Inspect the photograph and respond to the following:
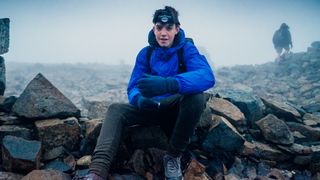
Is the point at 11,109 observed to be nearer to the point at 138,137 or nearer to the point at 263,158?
the point at 138,137

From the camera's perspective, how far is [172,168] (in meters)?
3.76

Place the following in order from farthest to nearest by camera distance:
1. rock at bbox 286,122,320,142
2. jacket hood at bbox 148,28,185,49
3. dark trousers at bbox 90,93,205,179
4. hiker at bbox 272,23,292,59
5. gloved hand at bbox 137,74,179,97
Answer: hiker at bbox 272,23,292,59 → rock at bbox 286,122,320,142 → jacket hood at bbox 148,28,185,49 → dark trousers at bbox 90,93,205,179 → gloved hand at bbox 137,74,179,97

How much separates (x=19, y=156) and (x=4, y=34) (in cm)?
323

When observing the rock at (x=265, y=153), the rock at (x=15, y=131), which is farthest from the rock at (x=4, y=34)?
the rock at (x=265, y=153)

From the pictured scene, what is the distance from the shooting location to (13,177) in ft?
11.6

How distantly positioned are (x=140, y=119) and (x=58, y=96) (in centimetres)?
180

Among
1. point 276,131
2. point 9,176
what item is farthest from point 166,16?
point 9,176

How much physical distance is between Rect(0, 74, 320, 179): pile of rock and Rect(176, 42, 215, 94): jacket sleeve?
4.09ft

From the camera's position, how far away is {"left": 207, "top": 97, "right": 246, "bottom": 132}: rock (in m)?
5.52

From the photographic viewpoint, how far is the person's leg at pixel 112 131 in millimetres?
3326

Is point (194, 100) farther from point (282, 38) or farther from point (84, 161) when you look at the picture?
point (282, 38)

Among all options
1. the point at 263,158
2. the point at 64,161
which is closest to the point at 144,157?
the point at 64,161

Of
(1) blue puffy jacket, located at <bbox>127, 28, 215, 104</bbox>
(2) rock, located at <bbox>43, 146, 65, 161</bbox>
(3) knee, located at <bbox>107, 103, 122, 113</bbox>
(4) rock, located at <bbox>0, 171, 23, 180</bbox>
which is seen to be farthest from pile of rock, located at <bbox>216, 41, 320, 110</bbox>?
(4) rock, located at <bbox>0, 171, 23, 180</bbox>

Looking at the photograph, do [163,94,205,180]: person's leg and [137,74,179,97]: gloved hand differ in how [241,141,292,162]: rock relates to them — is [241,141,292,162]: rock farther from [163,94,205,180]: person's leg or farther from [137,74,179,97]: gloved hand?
[137,74,179,97]: gloved hand
